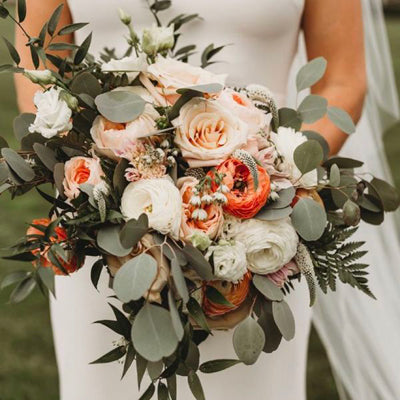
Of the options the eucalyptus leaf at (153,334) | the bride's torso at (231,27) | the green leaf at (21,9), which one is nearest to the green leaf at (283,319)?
the eucalyptus leaf at (153,334)

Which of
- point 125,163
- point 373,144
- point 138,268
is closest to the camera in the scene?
point 138,268

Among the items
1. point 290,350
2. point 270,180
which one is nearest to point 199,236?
Answer: point 270,180

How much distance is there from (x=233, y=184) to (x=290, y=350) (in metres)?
0.86

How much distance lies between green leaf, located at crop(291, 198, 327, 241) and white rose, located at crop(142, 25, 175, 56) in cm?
43

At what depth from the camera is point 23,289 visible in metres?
1.30

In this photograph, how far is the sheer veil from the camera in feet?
9.71

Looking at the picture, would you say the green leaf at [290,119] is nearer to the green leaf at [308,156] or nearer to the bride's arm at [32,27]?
the green leaf at [308,156]

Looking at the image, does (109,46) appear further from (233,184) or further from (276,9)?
(233,184)

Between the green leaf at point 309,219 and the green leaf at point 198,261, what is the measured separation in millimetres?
228

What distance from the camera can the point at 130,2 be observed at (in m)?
2.14

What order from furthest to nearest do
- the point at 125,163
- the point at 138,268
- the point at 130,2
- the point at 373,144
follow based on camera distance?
the point at 373,144
the point at 130,2
the point at 125,163
the point at 138,268

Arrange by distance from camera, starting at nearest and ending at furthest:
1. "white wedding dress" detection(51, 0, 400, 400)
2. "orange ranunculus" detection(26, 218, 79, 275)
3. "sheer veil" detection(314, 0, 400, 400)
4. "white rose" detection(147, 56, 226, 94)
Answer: "orange ranunculus" detection(26, 218, 79, 275)
"white rose" detection(147, 56, 226, 94)
"white wedding dress" detection(51, 0, 400, 400)
"sheer veil" detection(314, 0, 400, 400)

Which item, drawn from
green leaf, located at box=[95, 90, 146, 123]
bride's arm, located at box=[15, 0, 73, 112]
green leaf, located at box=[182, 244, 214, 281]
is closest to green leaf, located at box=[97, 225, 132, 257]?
green leaf, located at box=[182, 244, 214, 281]

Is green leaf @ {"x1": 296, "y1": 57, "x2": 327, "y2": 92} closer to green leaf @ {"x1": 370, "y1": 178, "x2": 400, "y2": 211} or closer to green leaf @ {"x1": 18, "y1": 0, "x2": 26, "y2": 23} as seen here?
green leaf @ {"x1": 370, "y1": 178, "x2": 400, "y2": 211}
